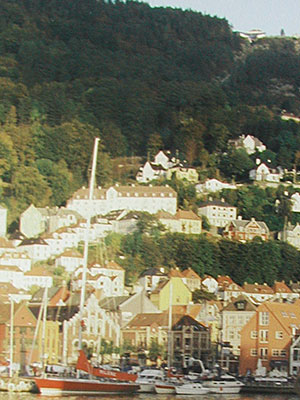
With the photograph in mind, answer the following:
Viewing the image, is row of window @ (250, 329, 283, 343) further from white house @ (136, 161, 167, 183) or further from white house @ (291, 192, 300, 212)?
white house @ (136, 161, 167, 183)

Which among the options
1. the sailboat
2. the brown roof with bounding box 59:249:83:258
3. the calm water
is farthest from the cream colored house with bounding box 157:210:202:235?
the sailboat

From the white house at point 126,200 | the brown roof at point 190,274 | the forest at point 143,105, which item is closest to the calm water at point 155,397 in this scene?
the brown roof at point 190,274

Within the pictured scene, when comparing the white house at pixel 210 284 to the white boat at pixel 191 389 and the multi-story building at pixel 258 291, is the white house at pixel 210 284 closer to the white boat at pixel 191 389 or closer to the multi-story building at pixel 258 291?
the multi-story building at pixel 258 291

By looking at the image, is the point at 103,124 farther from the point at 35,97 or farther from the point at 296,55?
the point at 296,55

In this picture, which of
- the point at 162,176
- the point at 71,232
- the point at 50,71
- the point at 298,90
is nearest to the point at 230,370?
the point at 71,232

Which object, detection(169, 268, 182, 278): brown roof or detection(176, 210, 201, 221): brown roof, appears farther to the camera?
detection(176, 210, 201, 221): brown roof

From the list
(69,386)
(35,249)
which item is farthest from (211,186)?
(69,386)
